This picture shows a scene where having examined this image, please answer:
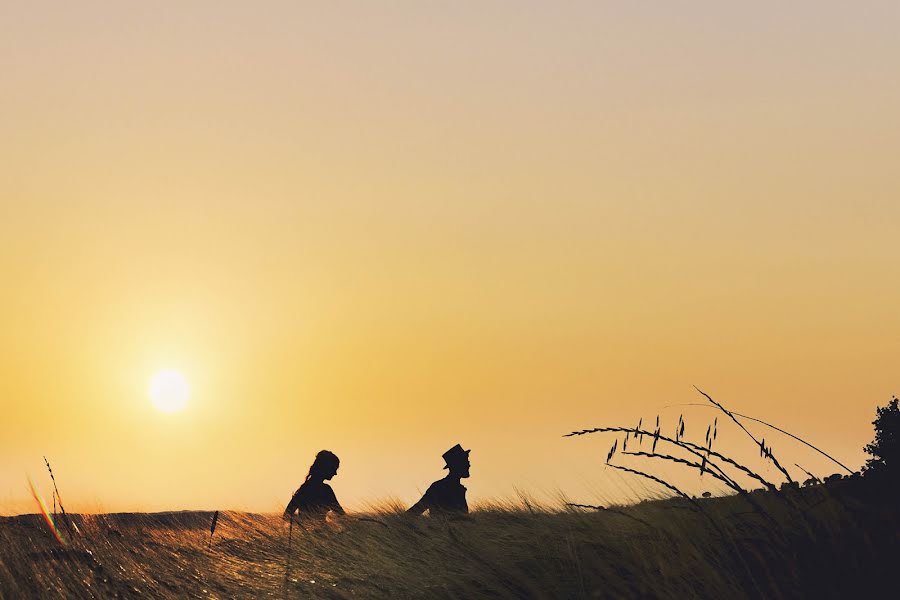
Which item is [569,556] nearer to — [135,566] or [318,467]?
[135,566]

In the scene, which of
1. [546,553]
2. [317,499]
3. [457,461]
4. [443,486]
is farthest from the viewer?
[457,461]

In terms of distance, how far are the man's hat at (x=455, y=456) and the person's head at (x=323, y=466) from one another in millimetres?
1445

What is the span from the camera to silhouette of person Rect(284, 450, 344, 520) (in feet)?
40.7

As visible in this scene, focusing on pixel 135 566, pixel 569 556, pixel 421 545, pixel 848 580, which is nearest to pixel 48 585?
pixel 135 566

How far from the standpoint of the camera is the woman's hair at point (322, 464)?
41.1ft

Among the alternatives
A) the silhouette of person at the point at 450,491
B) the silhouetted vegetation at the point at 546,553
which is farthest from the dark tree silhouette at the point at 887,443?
the silhouette of person at the point at 450,491

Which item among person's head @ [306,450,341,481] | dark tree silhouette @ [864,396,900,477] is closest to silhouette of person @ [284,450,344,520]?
person's head @ [306,450,341,481]

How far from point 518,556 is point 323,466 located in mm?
6220

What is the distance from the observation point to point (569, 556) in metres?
6.23

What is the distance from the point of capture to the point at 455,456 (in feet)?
42.5

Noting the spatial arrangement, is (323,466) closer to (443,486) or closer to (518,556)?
(443,486)

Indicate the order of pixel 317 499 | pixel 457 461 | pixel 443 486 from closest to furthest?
pixel 317 499, pixel 443 486, pixel 457 461

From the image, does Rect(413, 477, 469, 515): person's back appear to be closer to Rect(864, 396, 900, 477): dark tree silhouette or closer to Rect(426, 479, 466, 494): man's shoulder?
Rect(426, 479, 466, 494): man's shoulder

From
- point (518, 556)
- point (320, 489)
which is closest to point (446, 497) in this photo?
point (320, 489)
